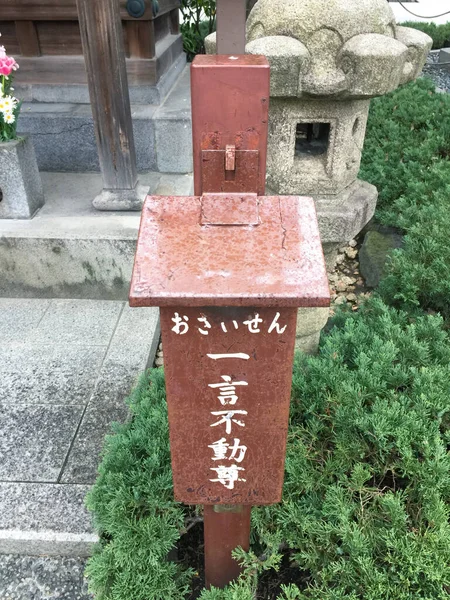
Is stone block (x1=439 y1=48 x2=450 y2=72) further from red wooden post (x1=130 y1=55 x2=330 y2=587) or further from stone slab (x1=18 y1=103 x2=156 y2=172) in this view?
red wooden post (x1=130 y1=55 x2=330 y2=587)

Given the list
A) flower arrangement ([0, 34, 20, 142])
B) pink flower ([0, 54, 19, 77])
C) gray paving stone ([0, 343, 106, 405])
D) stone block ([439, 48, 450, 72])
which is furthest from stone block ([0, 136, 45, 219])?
stone block ([439, 48, 450, 72])

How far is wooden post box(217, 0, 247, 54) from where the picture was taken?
1383 mm

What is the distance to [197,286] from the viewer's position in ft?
3.64

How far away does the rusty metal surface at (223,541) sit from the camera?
5.71ft

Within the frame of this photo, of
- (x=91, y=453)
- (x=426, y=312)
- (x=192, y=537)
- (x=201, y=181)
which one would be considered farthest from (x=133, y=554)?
(x=426, y=312)

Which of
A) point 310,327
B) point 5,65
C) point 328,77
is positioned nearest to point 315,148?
point 328,77

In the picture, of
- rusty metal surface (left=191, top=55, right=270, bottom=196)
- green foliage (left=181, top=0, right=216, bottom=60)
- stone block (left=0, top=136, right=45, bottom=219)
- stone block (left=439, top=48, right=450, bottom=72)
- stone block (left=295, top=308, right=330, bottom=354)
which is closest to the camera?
rusty metal surface (left=191, top=55, right=270, bottom=196)

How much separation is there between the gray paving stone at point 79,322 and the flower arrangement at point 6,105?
121 cm

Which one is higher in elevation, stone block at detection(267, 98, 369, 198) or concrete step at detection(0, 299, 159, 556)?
stone block at detection(267, 98, 369, 198)

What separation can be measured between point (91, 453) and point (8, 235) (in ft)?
5.75

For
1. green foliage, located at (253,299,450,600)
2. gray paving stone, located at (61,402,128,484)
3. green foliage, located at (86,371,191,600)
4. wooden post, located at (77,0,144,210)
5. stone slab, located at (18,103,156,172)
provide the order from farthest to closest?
stone slab, located at (18,103,156,172)
wooden post, located at (77,0,144,210)
gray paving stone, located at (61,402,128,484)
green foliage, located at (86,371,191,600)
green foliage, located at (253,299,450,600)

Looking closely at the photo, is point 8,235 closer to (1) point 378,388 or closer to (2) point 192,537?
(2) point 192,537

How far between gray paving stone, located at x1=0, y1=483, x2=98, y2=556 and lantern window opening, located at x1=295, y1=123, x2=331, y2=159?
207 cm

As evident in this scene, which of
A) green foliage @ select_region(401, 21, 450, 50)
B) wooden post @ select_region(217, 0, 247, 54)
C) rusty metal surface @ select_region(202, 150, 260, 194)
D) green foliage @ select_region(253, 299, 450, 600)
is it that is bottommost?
green foliage @ select_region(401, 21, 450, 50)
